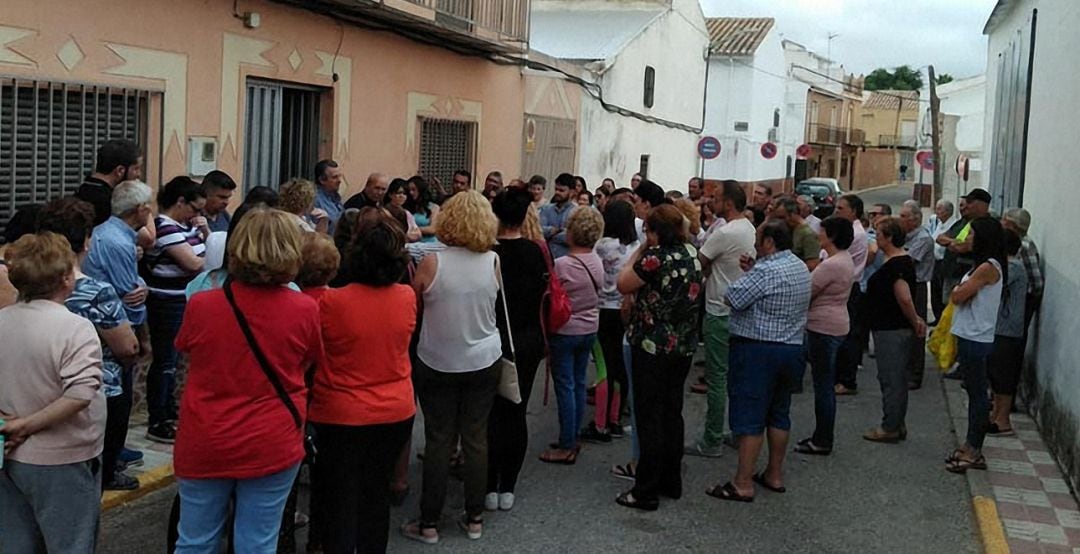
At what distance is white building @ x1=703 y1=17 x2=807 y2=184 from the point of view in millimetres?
40375

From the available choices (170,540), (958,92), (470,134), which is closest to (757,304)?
(170,540)

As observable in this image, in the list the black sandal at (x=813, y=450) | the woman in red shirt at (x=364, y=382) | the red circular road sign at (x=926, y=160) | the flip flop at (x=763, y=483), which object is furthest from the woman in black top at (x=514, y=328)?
the red circular road sign at (x=926, y=160)

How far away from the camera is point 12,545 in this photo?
414 cm

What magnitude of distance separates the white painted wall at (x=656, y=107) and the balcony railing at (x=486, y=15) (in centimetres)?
459

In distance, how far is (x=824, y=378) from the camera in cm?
778

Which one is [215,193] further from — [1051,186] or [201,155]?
[1051,186]

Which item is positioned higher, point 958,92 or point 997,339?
point 958,92

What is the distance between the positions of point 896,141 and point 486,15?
74.7m

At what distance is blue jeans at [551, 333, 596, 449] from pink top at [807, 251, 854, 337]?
1702mm

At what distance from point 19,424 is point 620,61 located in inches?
735

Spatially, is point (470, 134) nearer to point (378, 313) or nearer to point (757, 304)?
point (757, 304)

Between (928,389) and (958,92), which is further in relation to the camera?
(958,92)

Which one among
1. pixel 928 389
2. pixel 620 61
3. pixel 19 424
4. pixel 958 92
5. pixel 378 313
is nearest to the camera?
pixel 19 424

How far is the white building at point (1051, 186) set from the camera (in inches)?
310
